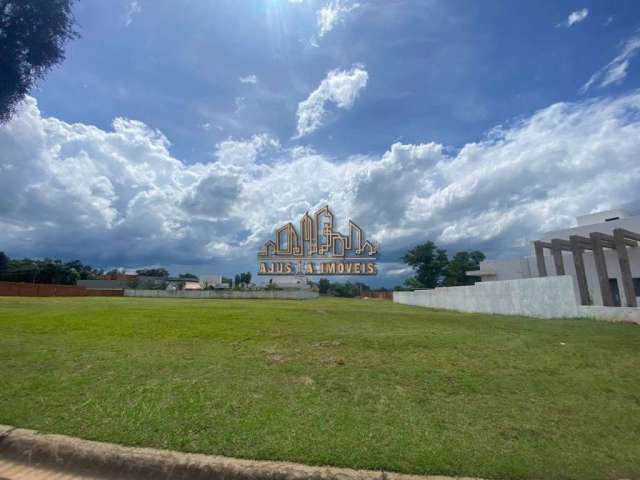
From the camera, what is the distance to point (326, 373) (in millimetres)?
4340

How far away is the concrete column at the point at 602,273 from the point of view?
12336 mm

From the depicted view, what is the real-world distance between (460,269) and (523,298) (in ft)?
103

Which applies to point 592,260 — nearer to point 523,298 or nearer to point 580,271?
point 580,271

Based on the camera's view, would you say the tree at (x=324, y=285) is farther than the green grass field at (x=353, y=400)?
Yes

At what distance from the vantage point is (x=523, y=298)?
12492 millimetres

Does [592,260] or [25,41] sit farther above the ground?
[25,41]

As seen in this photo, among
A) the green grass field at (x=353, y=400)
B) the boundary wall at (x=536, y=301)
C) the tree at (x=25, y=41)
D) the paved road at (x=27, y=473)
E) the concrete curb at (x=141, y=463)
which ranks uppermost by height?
the tree at (x=25, y=41)

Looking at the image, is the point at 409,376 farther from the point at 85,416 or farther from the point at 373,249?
the point at 373,249

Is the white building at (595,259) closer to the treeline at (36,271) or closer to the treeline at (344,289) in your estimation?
the treeline at (344,289)

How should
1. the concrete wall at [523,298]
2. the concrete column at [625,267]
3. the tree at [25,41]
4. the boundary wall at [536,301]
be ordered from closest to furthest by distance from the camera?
the tree at [25,41] → the boundary wall at [536,301] → the concrete wall at [523,298] → the concrete column at [625,267]

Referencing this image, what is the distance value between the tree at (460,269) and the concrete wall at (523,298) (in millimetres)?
22727

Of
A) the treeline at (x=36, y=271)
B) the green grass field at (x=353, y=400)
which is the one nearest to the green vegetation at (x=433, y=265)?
the green grass field at (x=353, y=400)

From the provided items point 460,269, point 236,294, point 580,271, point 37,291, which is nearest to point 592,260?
point 580,271

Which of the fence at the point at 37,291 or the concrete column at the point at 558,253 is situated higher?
the concrete column at the point at 558,253
